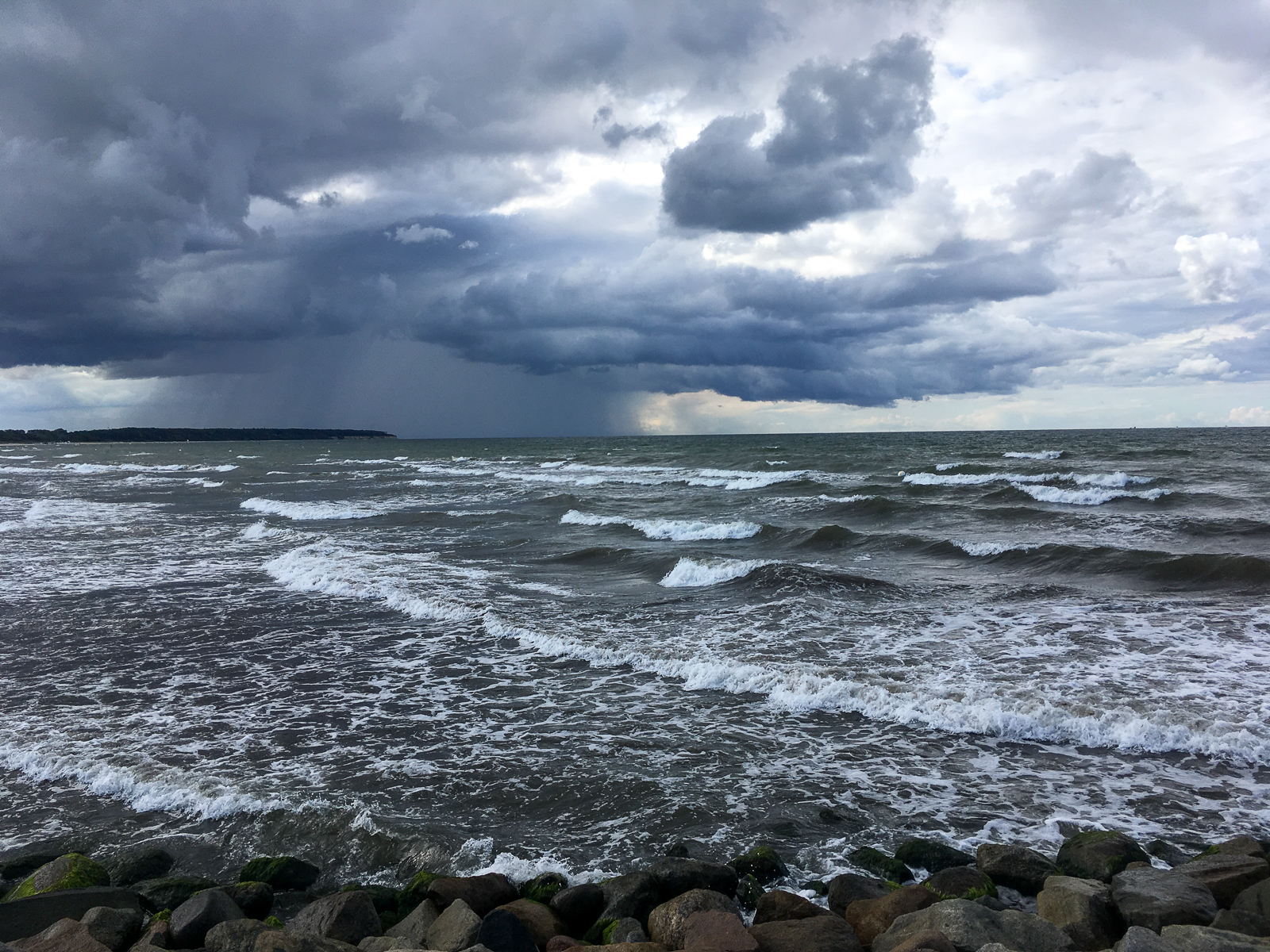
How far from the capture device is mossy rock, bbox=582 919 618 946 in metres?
4.92

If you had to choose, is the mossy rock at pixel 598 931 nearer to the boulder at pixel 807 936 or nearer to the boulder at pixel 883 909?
the boulder at pixel 807 936

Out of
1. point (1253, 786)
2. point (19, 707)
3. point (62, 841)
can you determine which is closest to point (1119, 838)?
point (1253, 786)

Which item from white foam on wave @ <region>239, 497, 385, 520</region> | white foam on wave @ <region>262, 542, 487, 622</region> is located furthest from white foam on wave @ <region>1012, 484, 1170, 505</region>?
white foam on wave @ <region>239, 497, 385, 520</region>

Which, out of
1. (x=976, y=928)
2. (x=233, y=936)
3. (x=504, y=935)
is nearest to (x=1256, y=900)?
(x=976, y=928)

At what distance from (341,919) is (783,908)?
2.87 meters

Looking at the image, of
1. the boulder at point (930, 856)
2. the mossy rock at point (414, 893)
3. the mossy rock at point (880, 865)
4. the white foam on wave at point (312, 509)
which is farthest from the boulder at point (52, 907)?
the white foam on wave at point (312, 509)

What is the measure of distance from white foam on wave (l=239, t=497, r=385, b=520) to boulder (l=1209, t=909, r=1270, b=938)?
2959 cm

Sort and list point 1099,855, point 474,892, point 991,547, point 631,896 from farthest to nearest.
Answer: point 991,547
point 1099,855
point 474,892
point 631,896

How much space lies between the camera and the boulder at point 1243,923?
461cm

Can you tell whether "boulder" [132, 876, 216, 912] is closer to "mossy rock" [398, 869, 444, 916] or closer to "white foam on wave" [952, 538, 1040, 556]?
"mossy rock" [398, 869, 444, 916]

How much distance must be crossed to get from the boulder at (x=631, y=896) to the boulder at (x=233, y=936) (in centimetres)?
215

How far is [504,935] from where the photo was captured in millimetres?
4645

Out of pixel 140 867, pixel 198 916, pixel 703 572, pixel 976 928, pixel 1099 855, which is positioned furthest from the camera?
pixel 703 572

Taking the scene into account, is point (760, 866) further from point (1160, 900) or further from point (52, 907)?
point (52, 907)
